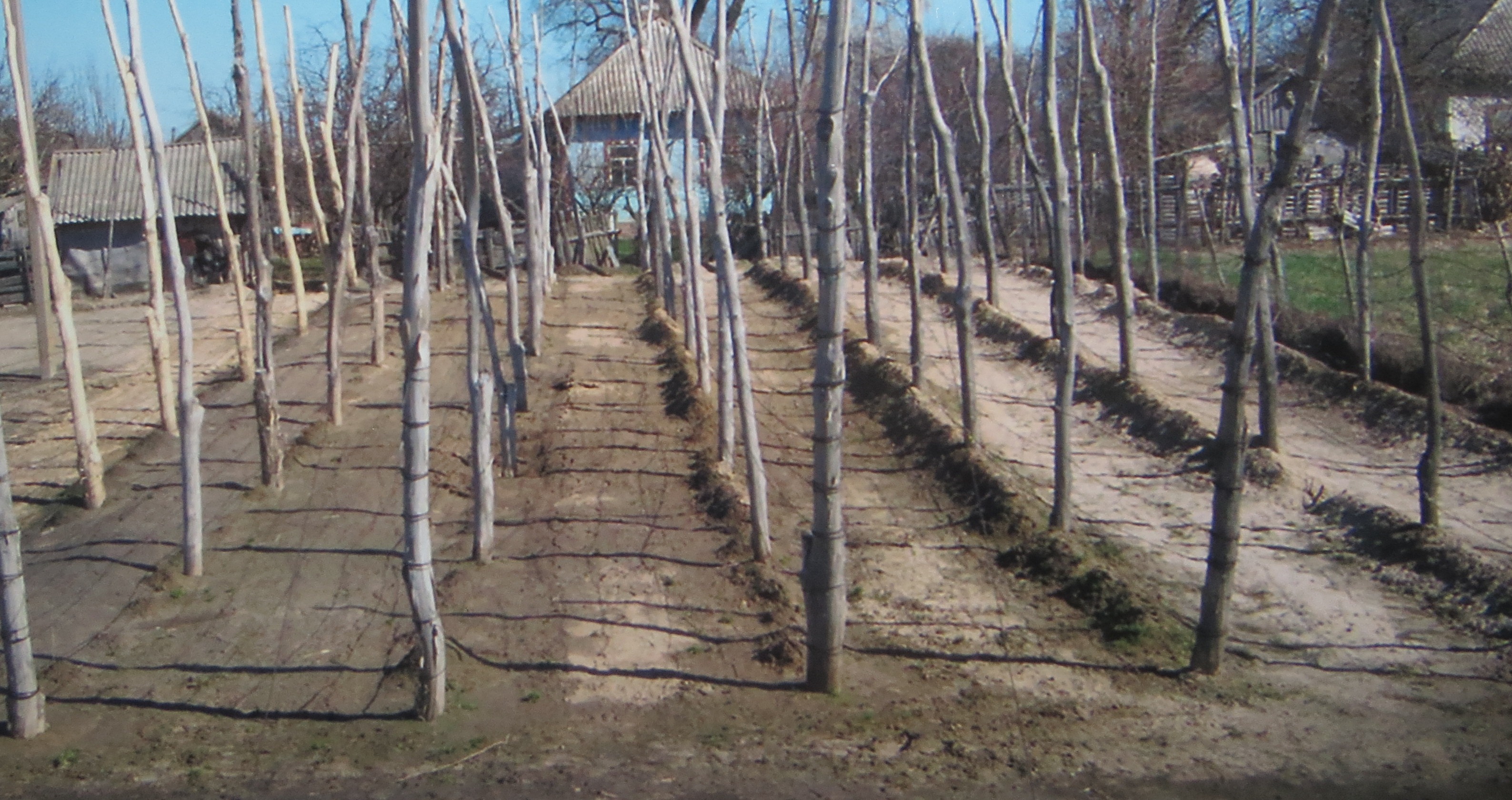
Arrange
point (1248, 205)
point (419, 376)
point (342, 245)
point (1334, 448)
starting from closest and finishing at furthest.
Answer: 1. point (419, 376)
2. point (1248, 205)
3. point (1334, 448)
4. point (342, 245)

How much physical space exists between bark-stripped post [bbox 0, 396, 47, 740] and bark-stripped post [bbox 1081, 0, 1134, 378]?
25.3 feet

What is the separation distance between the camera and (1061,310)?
858 cm

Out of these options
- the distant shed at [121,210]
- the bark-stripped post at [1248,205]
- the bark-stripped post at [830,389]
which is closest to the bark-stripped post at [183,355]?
the bark-stripped post at [830,389]

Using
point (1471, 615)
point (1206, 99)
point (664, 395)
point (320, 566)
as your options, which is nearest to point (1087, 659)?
point (1471, 615)

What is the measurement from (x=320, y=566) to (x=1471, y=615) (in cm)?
775

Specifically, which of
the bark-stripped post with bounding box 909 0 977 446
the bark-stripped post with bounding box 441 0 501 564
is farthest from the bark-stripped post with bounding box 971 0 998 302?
the bark-stripped post with bounding box 441 0 501 564

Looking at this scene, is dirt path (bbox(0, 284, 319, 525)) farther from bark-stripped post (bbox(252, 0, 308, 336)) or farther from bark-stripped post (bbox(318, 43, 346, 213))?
bark-stripped post (bbox(318, 43, 346, 213))

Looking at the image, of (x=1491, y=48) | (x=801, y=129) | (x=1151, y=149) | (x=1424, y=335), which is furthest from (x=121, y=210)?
(x=1491, y=48)

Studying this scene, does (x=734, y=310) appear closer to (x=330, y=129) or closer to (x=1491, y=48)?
(x=330, y=129)

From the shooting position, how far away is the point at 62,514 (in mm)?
10453

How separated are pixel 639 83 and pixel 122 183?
710 inches

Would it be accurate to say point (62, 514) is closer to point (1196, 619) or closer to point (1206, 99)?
point (1196, 619)

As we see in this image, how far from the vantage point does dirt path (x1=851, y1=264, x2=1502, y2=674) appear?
6863 millimetres

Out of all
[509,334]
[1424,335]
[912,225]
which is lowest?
[509,334]
